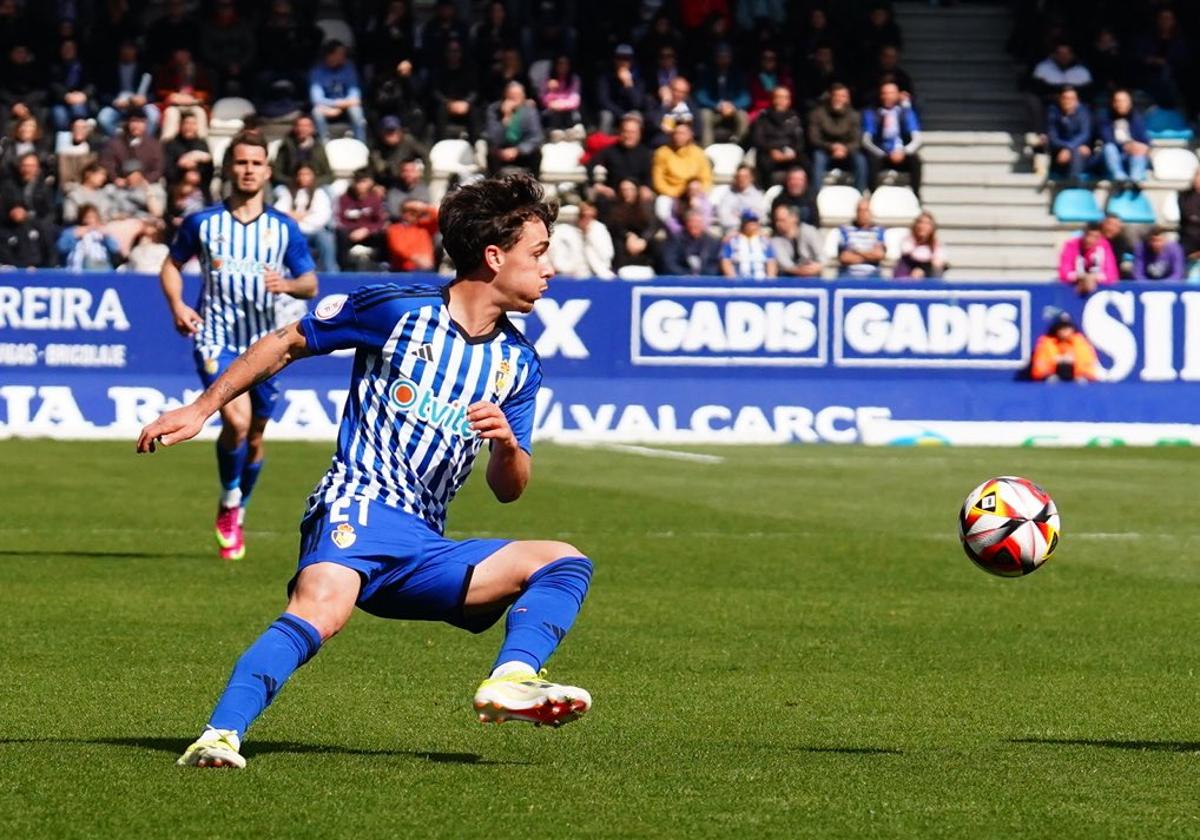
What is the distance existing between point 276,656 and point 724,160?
878 inches

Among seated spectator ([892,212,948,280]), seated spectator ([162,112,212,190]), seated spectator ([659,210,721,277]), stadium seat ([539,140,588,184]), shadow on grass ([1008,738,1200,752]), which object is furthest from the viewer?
stadium seat ([539,140,588,184])

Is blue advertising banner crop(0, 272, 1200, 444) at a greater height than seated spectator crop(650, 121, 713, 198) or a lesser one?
lesser

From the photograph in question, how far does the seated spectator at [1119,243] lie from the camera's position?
85.4 feet

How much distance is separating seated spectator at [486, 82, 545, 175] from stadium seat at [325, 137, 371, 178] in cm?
157

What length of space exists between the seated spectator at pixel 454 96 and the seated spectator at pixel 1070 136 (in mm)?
7505

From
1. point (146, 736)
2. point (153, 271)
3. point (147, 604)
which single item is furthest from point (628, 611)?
point (153, 271)

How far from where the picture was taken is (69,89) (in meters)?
27.7

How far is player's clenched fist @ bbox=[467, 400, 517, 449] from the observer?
6328 millimetres

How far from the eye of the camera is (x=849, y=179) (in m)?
28.2

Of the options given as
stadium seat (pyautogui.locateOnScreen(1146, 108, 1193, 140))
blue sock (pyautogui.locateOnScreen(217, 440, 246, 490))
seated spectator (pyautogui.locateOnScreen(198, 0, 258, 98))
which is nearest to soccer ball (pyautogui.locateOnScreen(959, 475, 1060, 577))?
blue sock (pyautogui.locateOnScreen(217, 440, 246, 490))

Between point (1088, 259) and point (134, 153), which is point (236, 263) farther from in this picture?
point (1088, 259)

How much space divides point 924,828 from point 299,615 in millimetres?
1875

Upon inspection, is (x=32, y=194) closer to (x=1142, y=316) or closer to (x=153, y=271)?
(x=153, y=271)

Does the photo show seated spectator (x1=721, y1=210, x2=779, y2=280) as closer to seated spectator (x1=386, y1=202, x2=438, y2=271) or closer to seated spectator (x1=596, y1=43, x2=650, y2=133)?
seated spectator (x1=386, y1=202, x2=438, y2=271)
